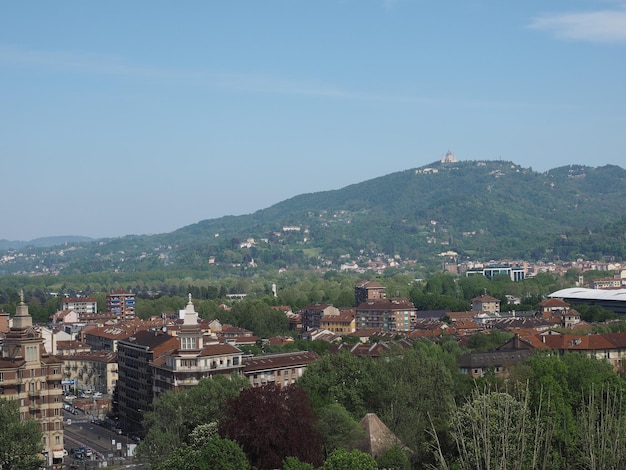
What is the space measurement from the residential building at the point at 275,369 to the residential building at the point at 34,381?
11.1 metres

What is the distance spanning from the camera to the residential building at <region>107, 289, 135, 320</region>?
414 ft

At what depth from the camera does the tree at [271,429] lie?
3716 cm

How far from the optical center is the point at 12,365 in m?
47.9

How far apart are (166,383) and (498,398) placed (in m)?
24.3

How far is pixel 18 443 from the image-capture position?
135ft

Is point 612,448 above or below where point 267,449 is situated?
above

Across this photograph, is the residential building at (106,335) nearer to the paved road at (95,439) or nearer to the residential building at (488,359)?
the paved road at (95,439)

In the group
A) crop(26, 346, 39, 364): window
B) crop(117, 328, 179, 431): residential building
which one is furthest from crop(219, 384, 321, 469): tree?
crop(117, 328, 179, 431): residential building

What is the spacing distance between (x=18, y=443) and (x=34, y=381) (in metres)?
7.57

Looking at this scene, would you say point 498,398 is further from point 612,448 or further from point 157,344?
point 157,344

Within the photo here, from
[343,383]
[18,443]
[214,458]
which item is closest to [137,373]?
[343,383]

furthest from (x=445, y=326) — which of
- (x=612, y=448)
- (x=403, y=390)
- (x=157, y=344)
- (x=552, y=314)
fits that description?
(x=612, y=448)

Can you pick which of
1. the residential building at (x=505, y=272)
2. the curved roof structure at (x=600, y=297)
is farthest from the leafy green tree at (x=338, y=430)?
the residential building at (x=505, y=272)

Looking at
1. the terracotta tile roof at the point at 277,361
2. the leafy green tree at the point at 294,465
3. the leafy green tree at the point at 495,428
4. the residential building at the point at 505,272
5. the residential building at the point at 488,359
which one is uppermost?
the leafy green tree at the point at 495,428
